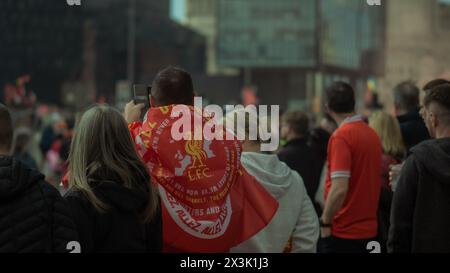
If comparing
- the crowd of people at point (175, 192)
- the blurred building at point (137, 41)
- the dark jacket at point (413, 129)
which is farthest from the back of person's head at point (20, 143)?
the blurred building at point (137, 41)

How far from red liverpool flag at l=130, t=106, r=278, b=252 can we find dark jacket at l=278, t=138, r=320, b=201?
2.88m

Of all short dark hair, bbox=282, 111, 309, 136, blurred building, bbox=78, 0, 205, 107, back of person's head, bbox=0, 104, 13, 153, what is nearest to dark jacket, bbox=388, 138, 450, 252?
back of person's head, bbox=0, 104, 13, 153

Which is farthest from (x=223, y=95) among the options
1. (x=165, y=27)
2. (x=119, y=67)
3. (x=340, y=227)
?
(x=340, y=227)

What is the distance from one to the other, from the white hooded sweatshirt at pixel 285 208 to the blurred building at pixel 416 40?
95929mm

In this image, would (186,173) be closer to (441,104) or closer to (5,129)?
(5,129)

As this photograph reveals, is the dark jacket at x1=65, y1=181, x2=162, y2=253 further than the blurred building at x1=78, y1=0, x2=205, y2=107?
No

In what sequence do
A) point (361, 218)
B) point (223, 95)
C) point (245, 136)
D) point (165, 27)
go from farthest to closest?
1. point (165, 27)
2. point (223, 95)
3. point (361, 218)
4. point (245, 136)

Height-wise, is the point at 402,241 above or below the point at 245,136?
below

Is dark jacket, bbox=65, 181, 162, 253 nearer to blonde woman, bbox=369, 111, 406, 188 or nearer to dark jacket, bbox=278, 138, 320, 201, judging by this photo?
blonde woman, bbox=369, 111, 406, 188

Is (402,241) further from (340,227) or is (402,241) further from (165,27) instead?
(165,27)

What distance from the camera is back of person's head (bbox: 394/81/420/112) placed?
7184 millimetres

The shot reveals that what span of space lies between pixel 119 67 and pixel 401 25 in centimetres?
5622

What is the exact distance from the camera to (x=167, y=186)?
14.9 feet
